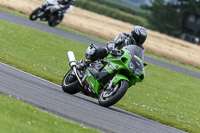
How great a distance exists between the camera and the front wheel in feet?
32.5

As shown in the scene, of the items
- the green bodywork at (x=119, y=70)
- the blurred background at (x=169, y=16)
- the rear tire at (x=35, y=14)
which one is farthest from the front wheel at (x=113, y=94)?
the blurred background at (x=169, y=16)

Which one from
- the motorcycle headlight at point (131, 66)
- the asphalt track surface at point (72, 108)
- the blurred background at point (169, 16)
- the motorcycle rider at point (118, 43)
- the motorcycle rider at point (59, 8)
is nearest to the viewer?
the asphalt track surface at point (72, 108)

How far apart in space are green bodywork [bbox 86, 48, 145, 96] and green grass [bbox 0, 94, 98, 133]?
2.71 metres

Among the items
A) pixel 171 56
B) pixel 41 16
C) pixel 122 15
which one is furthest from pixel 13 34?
pixel 122 15

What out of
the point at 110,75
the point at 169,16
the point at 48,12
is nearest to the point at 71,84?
the point at 110,75

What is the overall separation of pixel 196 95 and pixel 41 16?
10.2 meters

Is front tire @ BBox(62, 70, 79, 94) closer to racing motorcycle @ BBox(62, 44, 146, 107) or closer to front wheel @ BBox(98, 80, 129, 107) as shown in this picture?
racing motorcycle @ BBox(62, 44, 146, 107)

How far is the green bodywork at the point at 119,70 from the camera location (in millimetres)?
10248

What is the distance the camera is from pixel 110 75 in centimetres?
1066

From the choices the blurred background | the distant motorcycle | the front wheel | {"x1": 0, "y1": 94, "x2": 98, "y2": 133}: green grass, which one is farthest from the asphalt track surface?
the blurred background

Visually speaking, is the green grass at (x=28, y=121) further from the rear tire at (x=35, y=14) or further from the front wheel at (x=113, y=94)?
the rear tire at (x=35, y=14)

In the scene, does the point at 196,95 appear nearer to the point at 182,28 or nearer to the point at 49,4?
the point at 49,4

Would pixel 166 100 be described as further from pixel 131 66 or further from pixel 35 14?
pixel 35 14

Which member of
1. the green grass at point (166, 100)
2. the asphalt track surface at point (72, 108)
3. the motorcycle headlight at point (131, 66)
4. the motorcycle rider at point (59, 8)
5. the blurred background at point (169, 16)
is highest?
the motorcycle headlight at point (131, 66)
